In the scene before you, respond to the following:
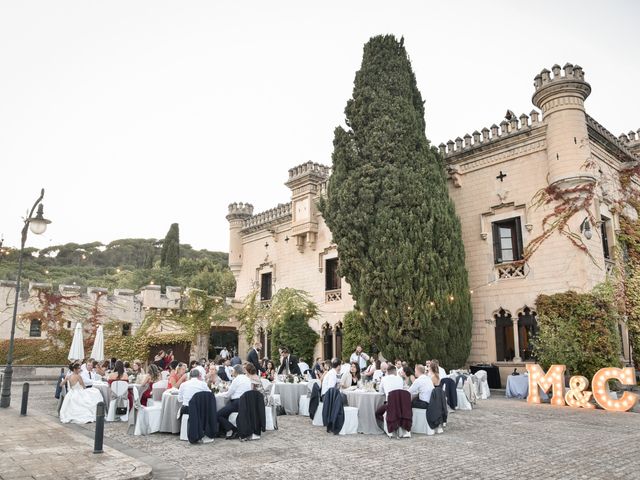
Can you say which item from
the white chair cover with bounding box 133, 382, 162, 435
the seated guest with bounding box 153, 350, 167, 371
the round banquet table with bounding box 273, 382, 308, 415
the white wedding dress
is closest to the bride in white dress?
the white wedding dress

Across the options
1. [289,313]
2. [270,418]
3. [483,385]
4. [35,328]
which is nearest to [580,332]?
[483,385]

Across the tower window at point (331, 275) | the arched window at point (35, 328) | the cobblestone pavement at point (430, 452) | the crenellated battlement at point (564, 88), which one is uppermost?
A: the crenellated battlement at point (564, 88)

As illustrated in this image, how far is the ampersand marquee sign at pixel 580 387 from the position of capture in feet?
39.7

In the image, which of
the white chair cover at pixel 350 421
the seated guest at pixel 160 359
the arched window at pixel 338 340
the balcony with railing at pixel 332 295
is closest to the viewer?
the white chair cover at pixel 350 421

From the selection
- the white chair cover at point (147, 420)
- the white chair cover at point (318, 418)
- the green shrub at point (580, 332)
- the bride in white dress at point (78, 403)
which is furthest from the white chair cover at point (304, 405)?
the green shrub at point (580, 332)

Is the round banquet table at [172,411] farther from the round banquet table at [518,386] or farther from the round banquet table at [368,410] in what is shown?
the round banquet table at [518,386]

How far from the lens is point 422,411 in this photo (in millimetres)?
9641

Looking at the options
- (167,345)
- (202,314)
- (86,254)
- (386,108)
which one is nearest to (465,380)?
(386,108)

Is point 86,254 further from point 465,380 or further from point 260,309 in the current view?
point 465,380

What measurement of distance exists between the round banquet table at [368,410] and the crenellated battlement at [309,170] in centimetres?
1584

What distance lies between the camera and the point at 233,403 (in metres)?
A: 9.18

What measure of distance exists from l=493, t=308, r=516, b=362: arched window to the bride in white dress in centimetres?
1333

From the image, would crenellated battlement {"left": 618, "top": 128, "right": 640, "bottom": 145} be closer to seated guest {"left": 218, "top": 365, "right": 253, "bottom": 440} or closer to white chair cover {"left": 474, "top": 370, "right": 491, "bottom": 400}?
white chair cover {"left": 474, "top": 370, "right": 491, "bottom": 400}

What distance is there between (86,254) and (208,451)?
58.8 metres
